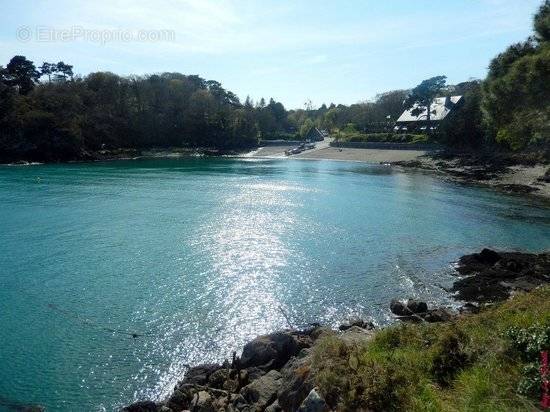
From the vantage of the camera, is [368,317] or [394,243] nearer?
[368,317]

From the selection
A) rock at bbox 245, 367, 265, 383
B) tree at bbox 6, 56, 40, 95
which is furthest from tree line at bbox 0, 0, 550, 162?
rock at bbox 245, 367, 265, 383

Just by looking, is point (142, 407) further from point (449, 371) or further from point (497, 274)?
point (497, 274)

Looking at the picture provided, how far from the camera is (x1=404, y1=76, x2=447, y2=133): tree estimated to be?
99.3m

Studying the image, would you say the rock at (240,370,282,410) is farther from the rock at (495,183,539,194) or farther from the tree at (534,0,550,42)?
the rock at (495,183,539,194)

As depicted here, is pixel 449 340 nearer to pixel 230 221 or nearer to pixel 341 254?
pixel 341 254

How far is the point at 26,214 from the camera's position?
3981 cm

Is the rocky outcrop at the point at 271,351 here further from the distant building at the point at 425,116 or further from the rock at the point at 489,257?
the distant building at the point at 425,116

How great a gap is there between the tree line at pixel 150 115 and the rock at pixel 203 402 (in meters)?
59.7

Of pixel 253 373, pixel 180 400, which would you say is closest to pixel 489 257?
pixel 253 373

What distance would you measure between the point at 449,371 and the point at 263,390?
496cm

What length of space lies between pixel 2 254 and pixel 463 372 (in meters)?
27.9

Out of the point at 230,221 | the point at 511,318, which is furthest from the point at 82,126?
the point at 511,318

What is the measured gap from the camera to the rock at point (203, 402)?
460 inches

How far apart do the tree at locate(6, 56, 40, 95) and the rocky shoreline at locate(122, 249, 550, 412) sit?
117714 millimetres
